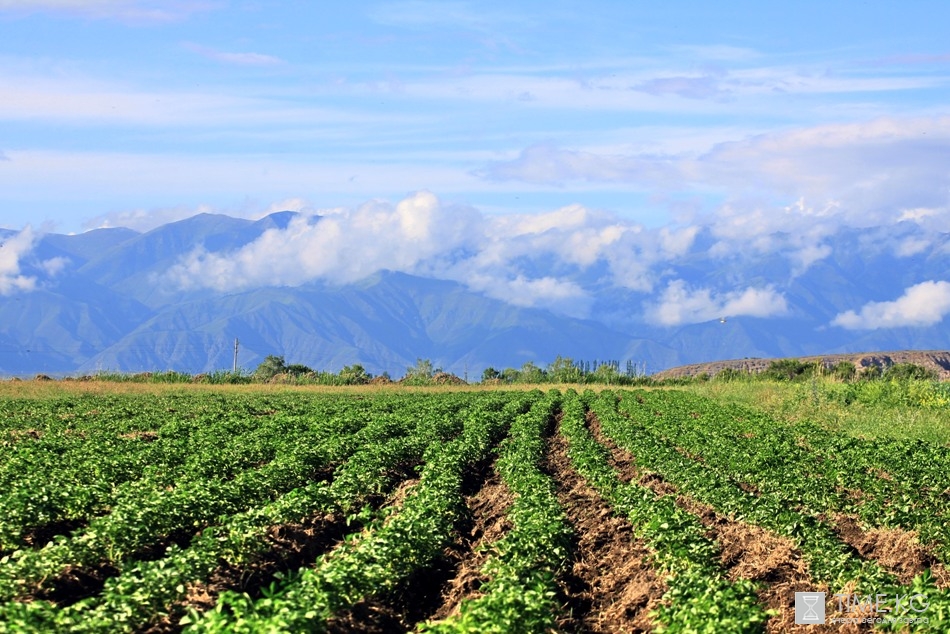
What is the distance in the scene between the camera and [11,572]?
10531 millimetres

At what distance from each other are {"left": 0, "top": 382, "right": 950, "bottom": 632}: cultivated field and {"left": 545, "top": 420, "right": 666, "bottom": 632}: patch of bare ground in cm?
4

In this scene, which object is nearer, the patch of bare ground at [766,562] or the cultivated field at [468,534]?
the cultivated field at [468,534]

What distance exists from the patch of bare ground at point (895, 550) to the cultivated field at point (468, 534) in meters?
0.05

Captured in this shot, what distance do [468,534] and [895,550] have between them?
6051 millimetres

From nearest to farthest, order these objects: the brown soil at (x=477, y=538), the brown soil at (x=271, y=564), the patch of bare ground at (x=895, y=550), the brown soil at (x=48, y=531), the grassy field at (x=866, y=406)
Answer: the brown soil at (x=271, y=564), the brown soil at (x=477, y=538), the patch of bare ground at (x=895, y=550), the brown soil at (x=48, y=531), the grassy field at (x=866, y=406)

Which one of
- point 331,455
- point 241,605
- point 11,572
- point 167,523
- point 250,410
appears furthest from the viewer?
point 250,410

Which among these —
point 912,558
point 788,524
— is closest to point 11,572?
point 788,524

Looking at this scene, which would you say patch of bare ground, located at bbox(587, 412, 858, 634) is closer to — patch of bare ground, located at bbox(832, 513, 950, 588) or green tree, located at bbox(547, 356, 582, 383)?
patch of bare ground, located at bbox(832, 513, 950, 588)

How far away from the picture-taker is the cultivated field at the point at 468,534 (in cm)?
998

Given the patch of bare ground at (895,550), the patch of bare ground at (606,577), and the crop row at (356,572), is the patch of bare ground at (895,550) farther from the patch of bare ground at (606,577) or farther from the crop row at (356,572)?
the crop row at (356,572)

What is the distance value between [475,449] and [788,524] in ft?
32.1

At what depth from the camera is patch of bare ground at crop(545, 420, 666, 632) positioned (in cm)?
1134

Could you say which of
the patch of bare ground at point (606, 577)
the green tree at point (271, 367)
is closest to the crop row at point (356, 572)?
the patch of bare ground at point (606, 577)

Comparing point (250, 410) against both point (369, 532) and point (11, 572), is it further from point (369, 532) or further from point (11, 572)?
point (11, 572)
